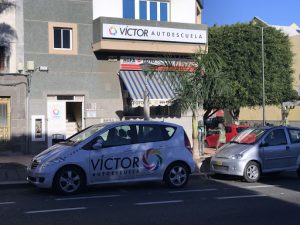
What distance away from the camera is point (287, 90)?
3834 centimetres

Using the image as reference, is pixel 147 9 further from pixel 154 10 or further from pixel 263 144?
pixel 263 144

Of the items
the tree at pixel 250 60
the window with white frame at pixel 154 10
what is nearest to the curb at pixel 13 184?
the window with white frame at pixel 154 10

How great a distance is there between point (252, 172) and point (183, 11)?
40.5ft

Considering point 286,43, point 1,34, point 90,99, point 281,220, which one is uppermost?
point 286,43

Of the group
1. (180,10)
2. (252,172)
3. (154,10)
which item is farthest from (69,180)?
(180,10)

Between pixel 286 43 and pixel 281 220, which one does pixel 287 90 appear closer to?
pixel 286 43

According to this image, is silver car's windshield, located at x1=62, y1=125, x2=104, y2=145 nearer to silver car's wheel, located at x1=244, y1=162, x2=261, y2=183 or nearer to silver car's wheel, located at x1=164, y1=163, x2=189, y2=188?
silver car's wheel, located at x1=164, y1=163, x2=189, y2=188

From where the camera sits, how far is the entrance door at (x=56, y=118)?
2130 centimetres

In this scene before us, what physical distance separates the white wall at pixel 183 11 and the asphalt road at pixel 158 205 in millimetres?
12437

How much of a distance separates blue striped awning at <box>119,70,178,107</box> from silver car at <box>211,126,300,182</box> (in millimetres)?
7176

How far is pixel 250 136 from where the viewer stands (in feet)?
47.9

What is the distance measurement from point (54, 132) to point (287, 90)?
22.4 m

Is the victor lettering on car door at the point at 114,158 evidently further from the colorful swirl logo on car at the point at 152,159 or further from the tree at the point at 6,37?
the tree at the point at 6,37

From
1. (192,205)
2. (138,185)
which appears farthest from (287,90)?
(192,205)
